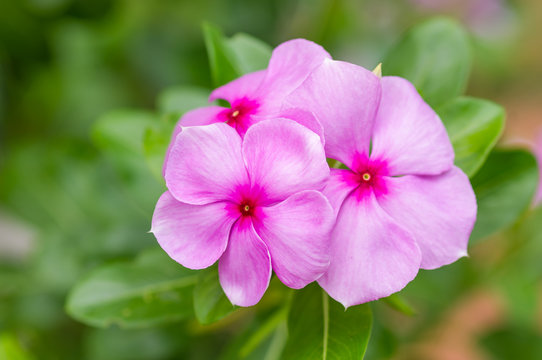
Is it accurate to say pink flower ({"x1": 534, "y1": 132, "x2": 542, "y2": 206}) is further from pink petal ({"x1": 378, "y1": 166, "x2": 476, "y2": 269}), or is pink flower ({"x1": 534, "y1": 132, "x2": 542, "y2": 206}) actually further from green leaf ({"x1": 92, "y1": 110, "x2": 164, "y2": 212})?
green leaf ({"x1": 92, "y1": 110, "x2": 164, "y2": 212})

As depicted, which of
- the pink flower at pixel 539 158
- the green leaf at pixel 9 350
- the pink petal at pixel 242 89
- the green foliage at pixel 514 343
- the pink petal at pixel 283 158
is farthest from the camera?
the green foliage at pixel 514 343

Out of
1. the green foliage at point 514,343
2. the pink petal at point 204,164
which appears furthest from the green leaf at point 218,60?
the green foliage at point 514,343

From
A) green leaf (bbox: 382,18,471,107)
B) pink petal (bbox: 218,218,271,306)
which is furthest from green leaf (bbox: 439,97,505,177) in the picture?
pink petal (bbox: 218,218,271,306)

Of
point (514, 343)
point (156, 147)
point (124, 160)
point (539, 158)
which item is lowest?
point (514, 343)

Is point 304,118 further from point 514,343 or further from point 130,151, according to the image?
point 514,343

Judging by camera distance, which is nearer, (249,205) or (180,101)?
(249,205)

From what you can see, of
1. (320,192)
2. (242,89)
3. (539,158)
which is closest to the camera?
(320,192)

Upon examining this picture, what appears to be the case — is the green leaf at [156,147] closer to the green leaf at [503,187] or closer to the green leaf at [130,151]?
the green leaf at [130,151]

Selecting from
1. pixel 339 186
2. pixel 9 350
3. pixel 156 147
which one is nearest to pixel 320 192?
pixel 339 186
